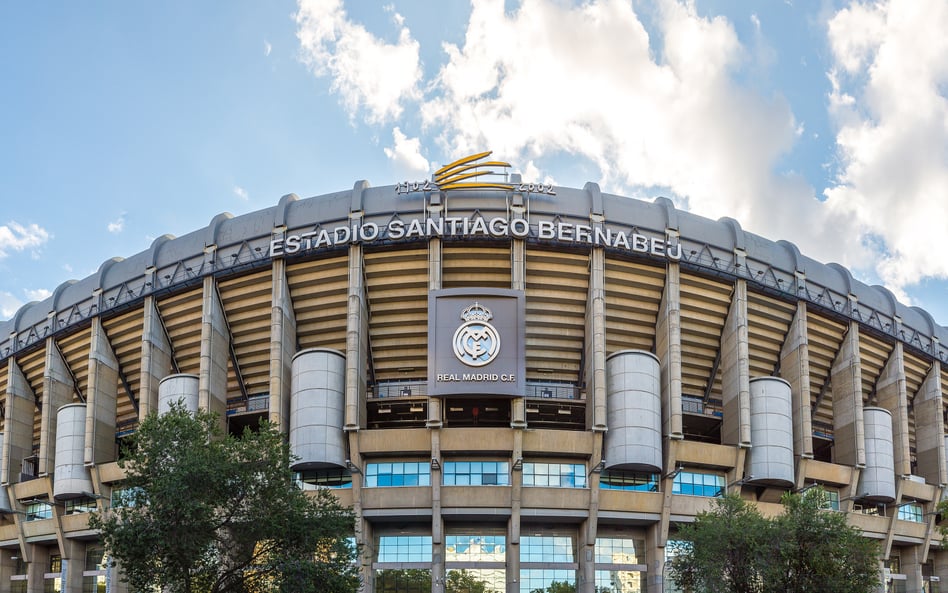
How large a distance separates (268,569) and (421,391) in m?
23.6

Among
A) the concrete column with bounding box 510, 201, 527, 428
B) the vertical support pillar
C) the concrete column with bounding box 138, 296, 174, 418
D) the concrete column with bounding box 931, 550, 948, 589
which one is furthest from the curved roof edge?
the concrete column with bounding box 931, 550, 948, 589

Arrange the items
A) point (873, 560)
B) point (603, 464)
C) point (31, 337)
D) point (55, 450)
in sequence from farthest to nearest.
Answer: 1. point (31, 337)
2. point (55, 450)
3. point (603, 464)
4. point (873, 560)

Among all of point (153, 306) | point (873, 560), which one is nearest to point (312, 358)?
point (153, 306)

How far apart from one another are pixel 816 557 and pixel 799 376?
873 inches

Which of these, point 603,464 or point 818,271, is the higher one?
point 818,271

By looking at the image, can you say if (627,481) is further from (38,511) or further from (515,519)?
(38,511)

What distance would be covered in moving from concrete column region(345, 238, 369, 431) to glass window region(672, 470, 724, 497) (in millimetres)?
20695

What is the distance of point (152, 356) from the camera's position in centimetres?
6600

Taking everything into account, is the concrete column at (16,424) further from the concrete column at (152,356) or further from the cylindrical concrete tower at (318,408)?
the cylindrical concrete tower at (318,408)

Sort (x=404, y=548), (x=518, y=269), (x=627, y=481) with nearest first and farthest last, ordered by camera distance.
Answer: (x=518, y=269) → (x=404, y=548) → (x=627, y=481)

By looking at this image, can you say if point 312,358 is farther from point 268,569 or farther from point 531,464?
point 268,569

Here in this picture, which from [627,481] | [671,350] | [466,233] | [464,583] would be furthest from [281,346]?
[671,350]

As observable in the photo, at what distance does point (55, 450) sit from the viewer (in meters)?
70.2

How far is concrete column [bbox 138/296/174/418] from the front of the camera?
213 feet
